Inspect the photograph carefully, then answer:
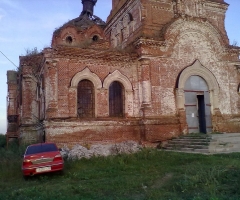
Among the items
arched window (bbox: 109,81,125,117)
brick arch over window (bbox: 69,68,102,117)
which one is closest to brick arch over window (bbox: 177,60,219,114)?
arched window (bbox: 109,81,125,117)

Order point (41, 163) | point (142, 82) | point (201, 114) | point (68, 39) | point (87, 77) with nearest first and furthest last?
point (41, 163) < point (87, 77) < point (142, 82) < point (201, 114) < point (68, 39)

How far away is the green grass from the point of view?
21.5 ft

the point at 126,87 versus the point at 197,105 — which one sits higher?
the point at 126,87

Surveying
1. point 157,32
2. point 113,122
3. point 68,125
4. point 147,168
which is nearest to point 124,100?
point 113,122

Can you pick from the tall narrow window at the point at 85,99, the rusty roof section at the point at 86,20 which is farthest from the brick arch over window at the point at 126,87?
the rusty roof section at the point at 86,20

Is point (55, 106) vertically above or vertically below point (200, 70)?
below

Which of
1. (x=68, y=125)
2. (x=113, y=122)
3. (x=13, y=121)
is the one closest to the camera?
(x=68, y=125)

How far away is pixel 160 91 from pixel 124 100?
86.4 inches

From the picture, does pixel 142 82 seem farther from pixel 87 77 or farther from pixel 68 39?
pixel 68 39

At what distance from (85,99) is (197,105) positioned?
7142 millimetres

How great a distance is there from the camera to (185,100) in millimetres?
16531

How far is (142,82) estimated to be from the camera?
15602 mm

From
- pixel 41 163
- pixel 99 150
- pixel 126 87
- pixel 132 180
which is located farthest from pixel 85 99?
pixel 132 180

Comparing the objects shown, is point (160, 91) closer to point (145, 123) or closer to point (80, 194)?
point (145, 123)
